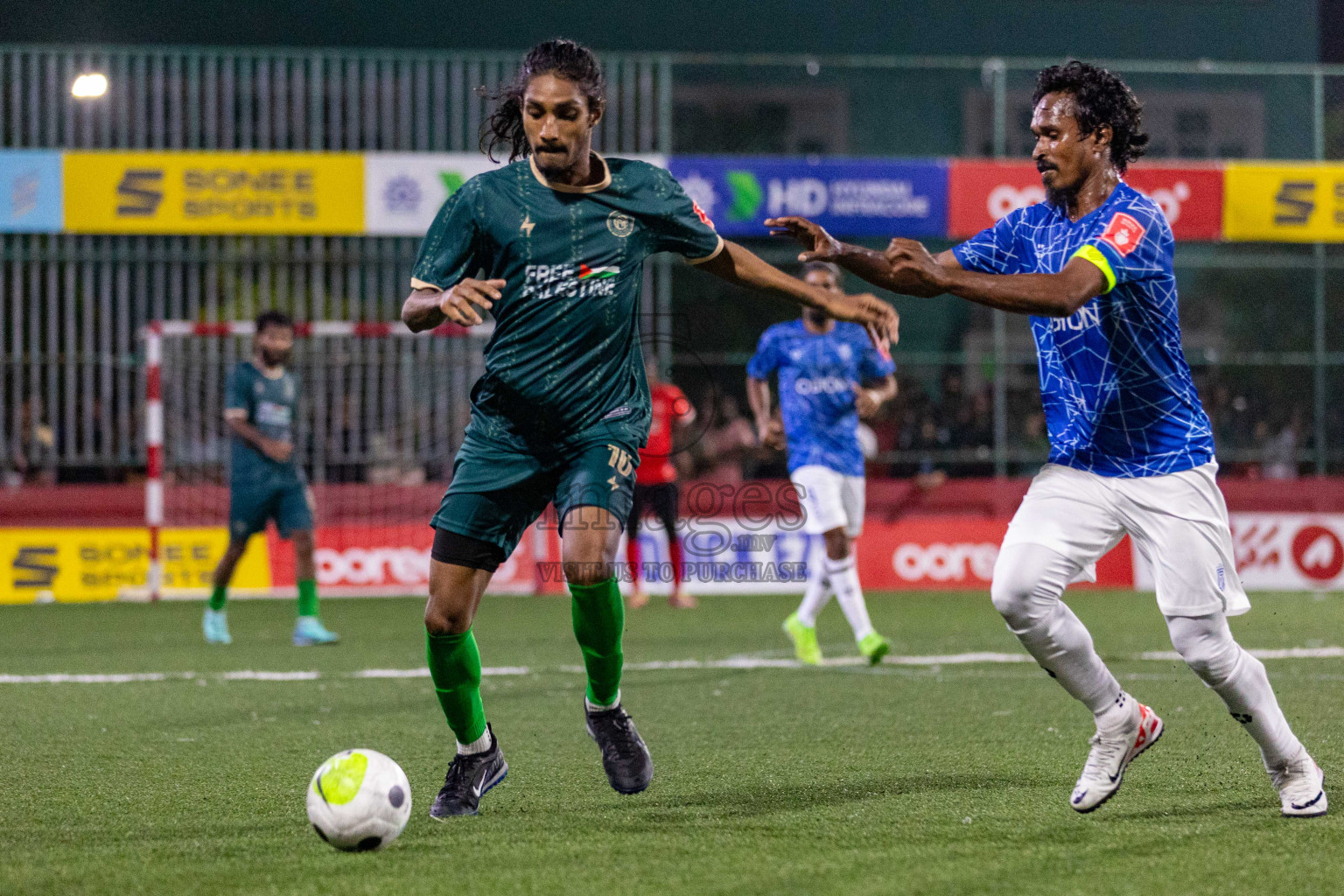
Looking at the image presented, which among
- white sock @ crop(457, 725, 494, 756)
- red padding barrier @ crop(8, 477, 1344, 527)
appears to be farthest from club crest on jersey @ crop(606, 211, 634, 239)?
red padding barrier @ crop(8, 477, 1344, 527)

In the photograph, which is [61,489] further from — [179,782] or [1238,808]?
[1238,808]

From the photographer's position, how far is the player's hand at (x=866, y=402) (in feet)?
30.9

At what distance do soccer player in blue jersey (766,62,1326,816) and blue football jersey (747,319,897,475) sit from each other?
4774mm

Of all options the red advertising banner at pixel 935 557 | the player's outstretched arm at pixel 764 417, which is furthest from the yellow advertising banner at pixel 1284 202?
the player's outstretched arm at pixel 764 417

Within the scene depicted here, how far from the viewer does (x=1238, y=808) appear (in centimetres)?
468

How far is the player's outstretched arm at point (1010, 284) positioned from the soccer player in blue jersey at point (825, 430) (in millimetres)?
4998

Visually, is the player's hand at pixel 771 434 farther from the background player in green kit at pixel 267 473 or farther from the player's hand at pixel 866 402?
the background player in green kit at pixel 267 473

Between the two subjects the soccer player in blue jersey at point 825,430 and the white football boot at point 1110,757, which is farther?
the soccer player in blue jersey at point 825,430

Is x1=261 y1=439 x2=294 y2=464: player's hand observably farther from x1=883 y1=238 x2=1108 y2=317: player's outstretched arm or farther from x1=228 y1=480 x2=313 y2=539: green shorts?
x1=883 y1=238 x2=1108 y2=317: player's outstretched arm

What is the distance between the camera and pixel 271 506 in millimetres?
10867

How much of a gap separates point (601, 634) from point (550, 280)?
1135 millimetres

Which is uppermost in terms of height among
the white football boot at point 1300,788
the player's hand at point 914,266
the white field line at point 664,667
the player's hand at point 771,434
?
the player's hand at point 914,266

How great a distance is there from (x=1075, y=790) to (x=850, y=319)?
1.57 meters

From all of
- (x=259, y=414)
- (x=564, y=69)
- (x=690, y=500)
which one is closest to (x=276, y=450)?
(x=259, y=414)
